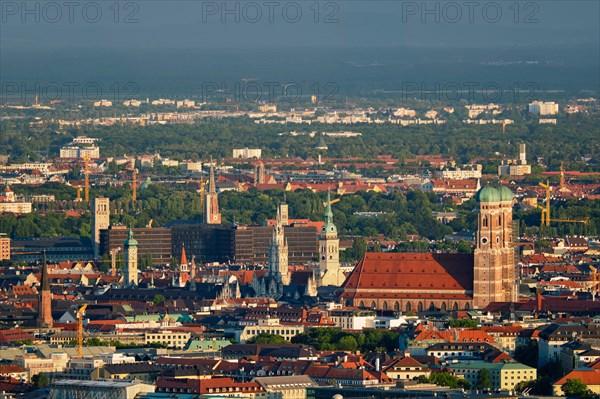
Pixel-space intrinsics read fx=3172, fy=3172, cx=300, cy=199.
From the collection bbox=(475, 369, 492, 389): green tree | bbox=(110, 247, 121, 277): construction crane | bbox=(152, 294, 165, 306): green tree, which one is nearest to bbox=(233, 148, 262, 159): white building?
bbox=(110, 247, 121, 277): construction crane

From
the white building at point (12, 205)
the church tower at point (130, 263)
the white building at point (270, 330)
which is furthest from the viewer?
the white building at point (12, 205)

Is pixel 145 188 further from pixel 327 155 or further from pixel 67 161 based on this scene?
pixel 327 155

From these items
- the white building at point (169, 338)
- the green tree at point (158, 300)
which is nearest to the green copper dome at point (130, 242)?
the green tree at point (158, 300)

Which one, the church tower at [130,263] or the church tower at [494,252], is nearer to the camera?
the church tower at [494,252]

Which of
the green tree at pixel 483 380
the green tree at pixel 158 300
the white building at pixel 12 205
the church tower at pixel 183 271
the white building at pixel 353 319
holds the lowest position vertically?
the green tree at pixel 483 380

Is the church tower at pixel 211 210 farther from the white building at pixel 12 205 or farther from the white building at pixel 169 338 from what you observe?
the white building at pixel 169 338

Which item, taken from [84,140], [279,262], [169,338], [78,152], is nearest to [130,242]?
[279,262]
